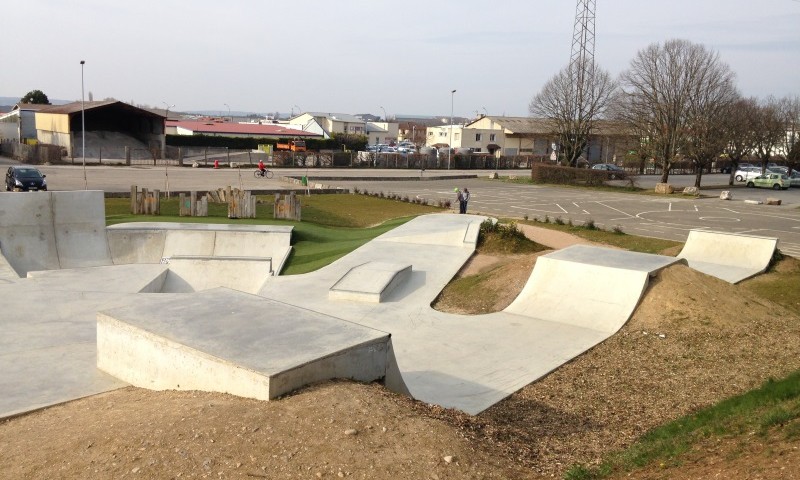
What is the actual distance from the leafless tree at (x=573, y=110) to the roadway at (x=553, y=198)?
246 inches

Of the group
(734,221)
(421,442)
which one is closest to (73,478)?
(421,442)

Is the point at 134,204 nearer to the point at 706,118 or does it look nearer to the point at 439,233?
the point at 439,233

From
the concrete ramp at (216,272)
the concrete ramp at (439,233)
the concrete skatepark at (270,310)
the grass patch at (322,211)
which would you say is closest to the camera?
the concrete skatepark at (270,310)

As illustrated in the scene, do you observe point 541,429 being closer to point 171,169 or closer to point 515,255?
point 515,255

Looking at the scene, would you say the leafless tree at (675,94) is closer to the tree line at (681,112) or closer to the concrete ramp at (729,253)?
the tree line at (681,112)

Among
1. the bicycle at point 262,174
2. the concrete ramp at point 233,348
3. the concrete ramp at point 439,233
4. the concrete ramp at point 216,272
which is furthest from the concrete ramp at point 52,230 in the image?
the bicycle at point 262,174

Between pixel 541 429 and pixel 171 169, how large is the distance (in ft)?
155

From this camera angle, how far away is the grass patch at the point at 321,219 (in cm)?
1912

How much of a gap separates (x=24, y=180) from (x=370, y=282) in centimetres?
2242

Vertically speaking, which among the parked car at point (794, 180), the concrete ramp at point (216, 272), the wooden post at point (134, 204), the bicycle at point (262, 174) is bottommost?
the concrete ramp at point (216, 272)

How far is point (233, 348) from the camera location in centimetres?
811

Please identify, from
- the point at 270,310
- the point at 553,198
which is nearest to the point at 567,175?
the point at 553,198

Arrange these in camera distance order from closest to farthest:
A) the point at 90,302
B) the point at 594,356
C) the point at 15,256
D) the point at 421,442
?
the point at 421,442 < the point at 594,356 < the point at 90,302 < the point at 15,256

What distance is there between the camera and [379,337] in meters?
8.47
